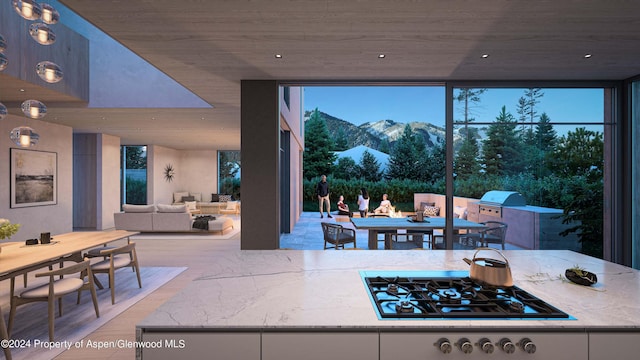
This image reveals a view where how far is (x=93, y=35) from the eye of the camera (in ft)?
20.1

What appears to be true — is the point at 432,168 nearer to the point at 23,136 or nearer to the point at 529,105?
the point at 529,105

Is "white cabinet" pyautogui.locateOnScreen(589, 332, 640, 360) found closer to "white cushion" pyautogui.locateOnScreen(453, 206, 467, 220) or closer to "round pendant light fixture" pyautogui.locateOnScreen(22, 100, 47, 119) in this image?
"white cushion" pyautogui.locateOnScreen(453, 206, 467, 220)

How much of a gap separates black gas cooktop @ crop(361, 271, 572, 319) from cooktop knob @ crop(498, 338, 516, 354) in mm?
93

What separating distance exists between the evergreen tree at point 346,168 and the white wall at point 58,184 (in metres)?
Answer: 13.1

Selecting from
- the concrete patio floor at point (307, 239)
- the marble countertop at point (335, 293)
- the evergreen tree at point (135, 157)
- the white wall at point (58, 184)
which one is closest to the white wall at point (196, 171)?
the evergreen tree at point (135, 157)

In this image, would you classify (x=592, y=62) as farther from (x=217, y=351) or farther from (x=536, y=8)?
(x=217, y=351)

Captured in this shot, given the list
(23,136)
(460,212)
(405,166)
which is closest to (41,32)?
(23,136)

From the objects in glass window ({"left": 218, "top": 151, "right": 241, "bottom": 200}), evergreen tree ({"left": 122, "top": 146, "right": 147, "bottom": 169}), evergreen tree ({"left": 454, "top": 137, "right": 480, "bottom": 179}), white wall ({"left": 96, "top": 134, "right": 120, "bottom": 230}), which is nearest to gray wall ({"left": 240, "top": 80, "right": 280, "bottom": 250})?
evergreen tree ({"left": 454, "top": 137, "right": 480, "bottom": 179})

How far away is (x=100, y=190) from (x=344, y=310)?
396 inches

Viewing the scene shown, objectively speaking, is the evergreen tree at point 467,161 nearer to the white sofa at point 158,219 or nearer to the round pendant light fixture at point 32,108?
the round pendant light fixture at point 32,108

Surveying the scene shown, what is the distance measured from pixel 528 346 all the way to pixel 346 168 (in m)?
17.6

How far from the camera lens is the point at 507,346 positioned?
1116 mm

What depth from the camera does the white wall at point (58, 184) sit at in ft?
20.5

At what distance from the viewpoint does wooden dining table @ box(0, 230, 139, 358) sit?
258 cm
